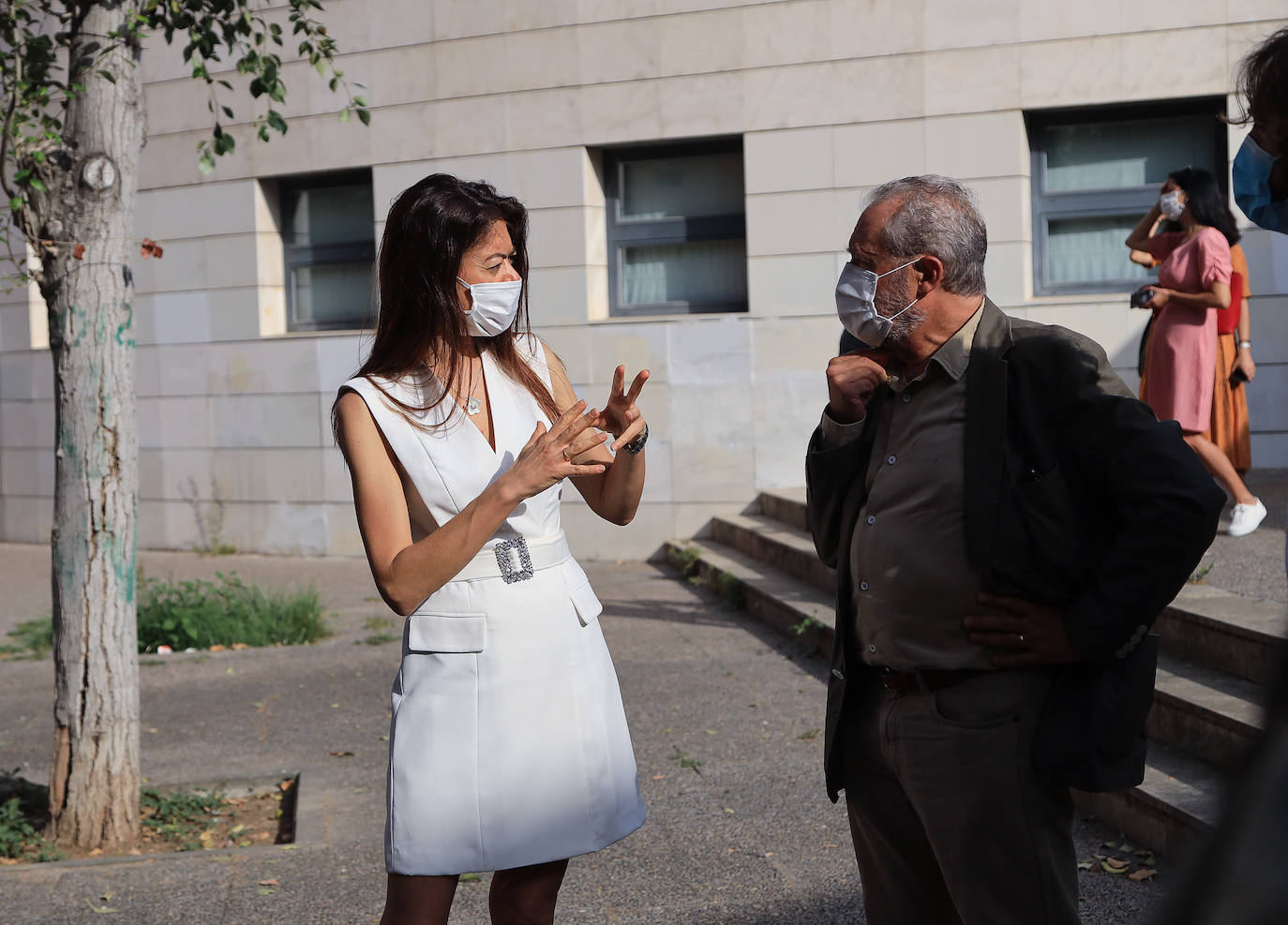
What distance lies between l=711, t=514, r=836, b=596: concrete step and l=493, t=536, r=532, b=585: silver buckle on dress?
17.2ft

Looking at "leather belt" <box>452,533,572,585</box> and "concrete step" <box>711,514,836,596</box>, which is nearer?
"leather belt" <box>452,533,572,585</box>

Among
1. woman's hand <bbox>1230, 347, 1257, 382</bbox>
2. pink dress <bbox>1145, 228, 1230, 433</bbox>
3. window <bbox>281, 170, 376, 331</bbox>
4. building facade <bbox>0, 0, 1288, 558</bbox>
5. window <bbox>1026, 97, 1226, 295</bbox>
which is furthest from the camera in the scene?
window <bbox>281, 170, 376, 331</bbox>

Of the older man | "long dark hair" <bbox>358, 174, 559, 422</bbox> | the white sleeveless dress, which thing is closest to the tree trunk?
"long dark hair" <bbox>358, 174, 559, 422</bbox>

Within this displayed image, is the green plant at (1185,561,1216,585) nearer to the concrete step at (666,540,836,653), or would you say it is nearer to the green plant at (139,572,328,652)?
the concrete step at (666,540,836,653)

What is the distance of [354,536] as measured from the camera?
Result: 12.1 m

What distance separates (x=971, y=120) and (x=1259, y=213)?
8613mm

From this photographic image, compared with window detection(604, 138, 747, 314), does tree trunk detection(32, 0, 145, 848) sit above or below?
below

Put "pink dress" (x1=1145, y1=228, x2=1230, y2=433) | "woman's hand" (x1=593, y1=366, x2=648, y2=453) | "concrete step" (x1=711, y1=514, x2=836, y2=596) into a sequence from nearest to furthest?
"woman's hand" (x1=593, y1=366, x2=648, y2=453) → "pink dress" (x1=1145, y1=228, x2=1230, y2=433) → "concrete step" (x1=711, y1=514, x2=836, y2=596)

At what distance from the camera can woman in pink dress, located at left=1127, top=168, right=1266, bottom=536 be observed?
708 centimetres

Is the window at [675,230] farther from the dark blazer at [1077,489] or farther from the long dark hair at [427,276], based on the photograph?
the dark blazer at [1077,489]

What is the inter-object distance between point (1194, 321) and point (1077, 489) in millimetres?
5398

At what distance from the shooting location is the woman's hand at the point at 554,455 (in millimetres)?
2592

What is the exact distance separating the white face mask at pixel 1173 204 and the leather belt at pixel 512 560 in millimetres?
5799

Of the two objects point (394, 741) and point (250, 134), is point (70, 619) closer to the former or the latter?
point (394, 741)
